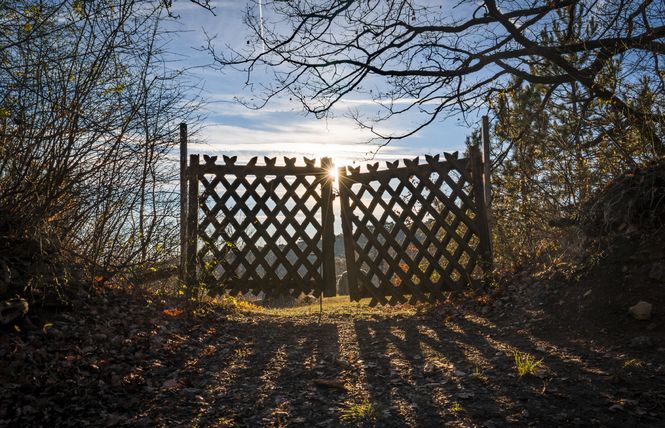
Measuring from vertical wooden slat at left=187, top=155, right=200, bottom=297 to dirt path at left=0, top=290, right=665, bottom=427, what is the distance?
1.75 metres

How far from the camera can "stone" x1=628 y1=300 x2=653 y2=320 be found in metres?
3.70

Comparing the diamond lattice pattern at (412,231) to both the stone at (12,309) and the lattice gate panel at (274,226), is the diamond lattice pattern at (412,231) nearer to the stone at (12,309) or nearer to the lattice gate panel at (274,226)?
the lattice gate panel at (274,226)

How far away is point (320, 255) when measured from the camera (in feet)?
22.4

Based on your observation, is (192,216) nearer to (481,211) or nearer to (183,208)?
(183,208)

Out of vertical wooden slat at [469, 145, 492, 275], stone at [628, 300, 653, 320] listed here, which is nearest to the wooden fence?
vertical wooden slat at [469, 145, 492, 275]

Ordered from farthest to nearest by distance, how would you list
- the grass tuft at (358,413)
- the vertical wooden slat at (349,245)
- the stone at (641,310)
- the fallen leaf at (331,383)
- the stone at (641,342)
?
the vertical wooden slat at (349,245)
the stone at (641,310)
the stone at (641,342)
the fallen leaf at (331,383)
the grass tuft at (358,413)

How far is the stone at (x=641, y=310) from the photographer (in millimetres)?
3703

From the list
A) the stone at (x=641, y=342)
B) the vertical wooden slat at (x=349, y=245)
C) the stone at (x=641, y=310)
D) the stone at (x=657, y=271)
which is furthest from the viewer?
the vertical wooden slat at (x=349, y=245)

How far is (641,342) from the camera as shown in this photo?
344cm

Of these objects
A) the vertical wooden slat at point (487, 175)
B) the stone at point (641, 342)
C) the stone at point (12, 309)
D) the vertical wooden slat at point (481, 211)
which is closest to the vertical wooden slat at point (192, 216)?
the stone at point (12, 309)

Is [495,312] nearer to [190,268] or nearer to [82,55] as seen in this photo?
[190,268]

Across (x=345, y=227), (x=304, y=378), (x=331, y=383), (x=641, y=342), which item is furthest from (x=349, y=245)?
(x=641, y=342)

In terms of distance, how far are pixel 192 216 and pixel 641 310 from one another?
5.46m

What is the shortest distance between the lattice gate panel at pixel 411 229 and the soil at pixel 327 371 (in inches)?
65.9
